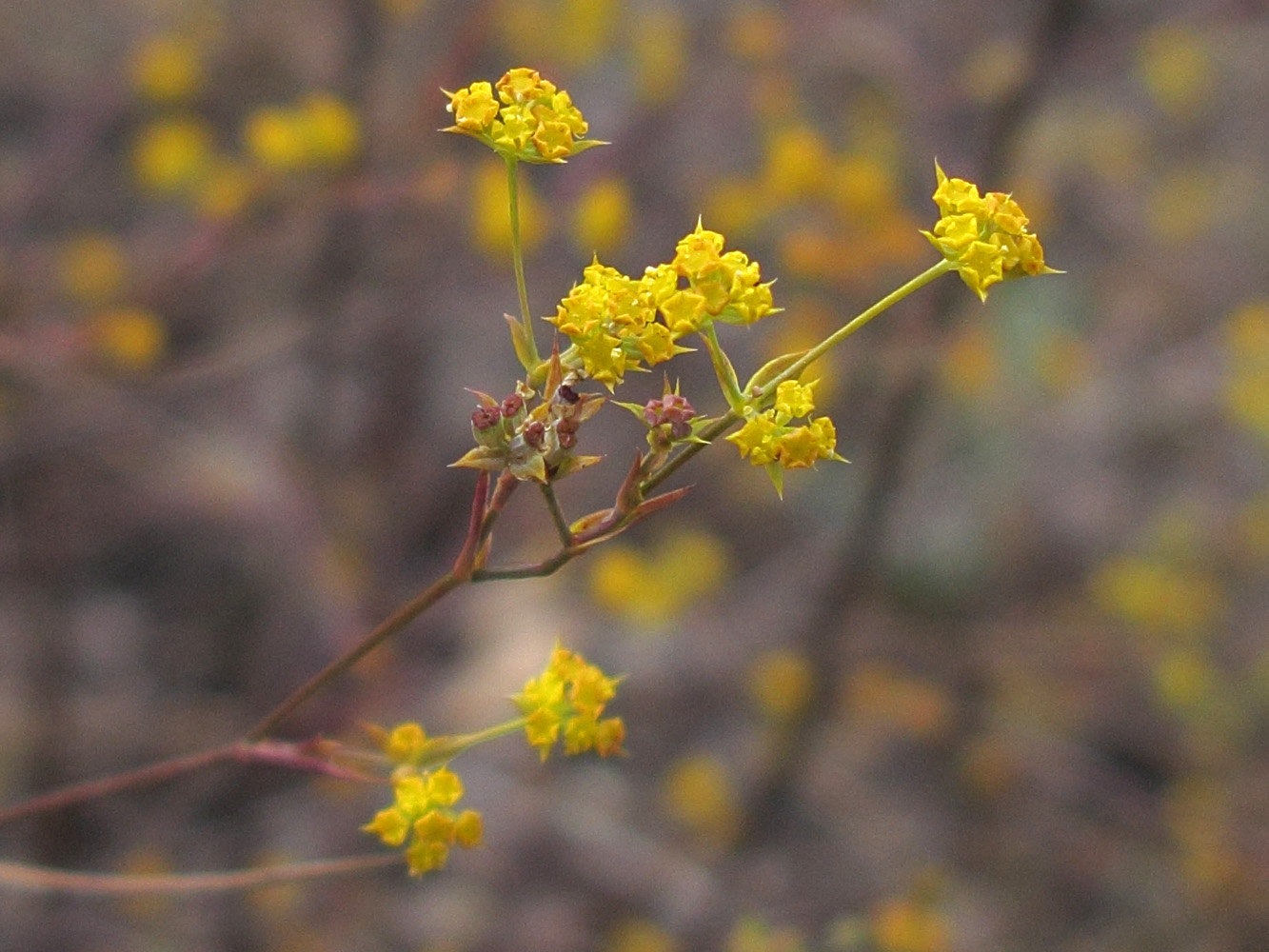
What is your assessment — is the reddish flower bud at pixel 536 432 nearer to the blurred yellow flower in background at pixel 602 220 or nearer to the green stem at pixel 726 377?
the green stem at pixel 726 377

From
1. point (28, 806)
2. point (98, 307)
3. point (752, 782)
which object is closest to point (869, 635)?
point (752, 782)

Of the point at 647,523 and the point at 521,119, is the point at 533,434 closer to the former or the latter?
the point at 521,119

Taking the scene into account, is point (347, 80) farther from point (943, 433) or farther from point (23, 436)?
point (943, 433)

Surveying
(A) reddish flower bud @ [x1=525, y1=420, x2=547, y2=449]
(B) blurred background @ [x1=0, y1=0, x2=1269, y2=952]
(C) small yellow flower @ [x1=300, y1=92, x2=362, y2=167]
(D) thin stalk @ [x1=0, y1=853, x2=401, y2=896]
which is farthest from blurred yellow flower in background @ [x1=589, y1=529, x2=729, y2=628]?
(A) reddish flower bud @ [x1=525, y1=420, x2=547, y2=449]

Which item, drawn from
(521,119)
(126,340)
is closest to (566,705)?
(521,119)

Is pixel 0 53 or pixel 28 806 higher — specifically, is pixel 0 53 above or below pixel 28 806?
above

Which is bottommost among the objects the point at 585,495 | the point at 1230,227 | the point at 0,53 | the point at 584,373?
the point at 584,373
